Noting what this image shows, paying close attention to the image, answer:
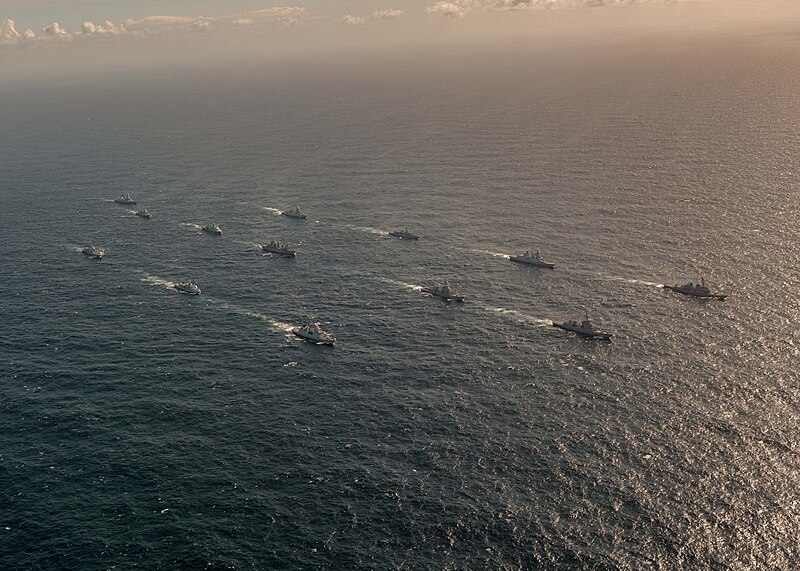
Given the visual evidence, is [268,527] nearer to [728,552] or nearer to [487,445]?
[487,445]

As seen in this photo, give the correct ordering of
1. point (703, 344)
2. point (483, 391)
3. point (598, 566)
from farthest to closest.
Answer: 1. point (703, 344)
2. point (483, 391)
3. point (598, 566)

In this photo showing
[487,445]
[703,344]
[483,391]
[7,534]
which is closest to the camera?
[7,534]

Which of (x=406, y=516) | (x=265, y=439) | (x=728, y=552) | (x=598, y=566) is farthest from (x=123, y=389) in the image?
(x=728, y=552)

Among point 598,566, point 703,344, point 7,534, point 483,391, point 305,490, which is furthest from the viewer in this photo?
point 703,344

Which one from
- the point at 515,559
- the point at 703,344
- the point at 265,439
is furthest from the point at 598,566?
the point at 703,344

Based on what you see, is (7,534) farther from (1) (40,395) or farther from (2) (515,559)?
(2) (515,559)

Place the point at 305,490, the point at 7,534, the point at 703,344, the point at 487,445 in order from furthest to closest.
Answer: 1. the point at 703,344
2. the point at 487,445
3. the point at 305,490
4. the point at 7,534

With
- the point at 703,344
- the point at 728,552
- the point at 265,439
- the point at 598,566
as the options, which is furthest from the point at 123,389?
the point at 703,344

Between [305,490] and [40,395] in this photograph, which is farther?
[40,395]
